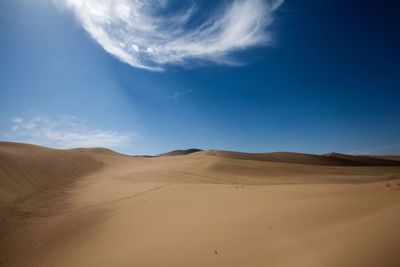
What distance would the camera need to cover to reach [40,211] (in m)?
7.91

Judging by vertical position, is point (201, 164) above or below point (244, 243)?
above

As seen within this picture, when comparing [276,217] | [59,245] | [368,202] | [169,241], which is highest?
[368,202]

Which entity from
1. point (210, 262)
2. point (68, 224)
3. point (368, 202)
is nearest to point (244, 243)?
point (210, 262)

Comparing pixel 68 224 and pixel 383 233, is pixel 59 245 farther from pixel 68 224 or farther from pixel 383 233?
pixel 383 233

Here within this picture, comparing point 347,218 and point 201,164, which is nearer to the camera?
point 347,218

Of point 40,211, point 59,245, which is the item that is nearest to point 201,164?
point 40,211

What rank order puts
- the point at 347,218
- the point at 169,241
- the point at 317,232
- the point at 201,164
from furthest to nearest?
the point at 201,164, the point at 169,241, the point at 347,218, the point at 317,232

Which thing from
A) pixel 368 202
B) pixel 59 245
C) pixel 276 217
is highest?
pixel 368 202

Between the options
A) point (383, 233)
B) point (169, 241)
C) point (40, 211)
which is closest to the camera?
point (383, 233)

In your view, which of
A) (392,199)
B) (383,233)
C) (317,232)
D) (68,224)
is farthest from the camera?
(68,224)

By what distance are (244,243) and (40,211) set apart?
742 cm

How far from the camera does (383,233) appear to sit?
8.63 ft

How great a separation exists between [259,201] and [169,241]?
2.71 m

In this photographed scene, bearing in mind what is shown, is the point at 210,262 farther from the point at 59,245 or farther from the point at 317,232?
the point at 59,245
